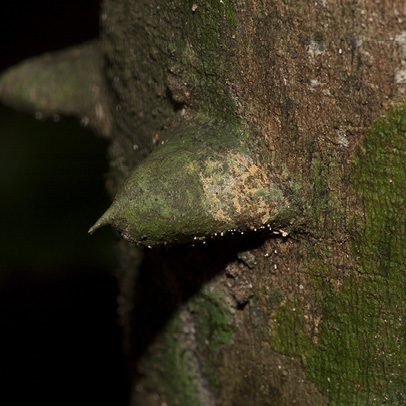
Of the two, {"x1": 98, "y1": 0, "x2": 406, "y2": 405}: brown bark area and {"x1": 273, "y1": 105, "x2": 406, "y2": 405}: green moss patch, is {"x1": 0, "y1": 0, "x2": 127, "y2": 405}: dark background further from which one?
{"x1": 273, "y1": 105, "x2": 406, "y2": 405}: green moss patch

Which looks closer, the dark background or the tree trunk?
the tree trunk

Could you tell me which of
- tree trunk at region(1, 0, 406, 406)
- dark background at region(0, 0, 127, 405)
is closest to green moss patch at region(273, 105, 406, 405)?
tree trunk at region(1, 0, 406, 406)

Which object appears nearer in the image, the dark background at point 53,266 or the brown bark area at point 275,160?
the brown bark area at point 275,160

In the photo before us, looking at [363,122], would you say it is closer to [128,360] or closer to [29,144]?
[128,360]

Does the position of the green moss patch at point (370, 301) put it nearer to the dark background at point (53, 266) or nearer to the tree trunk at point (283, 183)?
the tree trunk at point (283, 183)

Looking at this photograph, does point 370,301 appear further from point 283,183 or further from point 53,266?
point 53,266

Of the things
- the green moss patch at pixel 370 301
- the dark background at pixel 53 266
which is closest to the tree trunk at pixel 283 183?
the green moss patch at pixel 370 301
